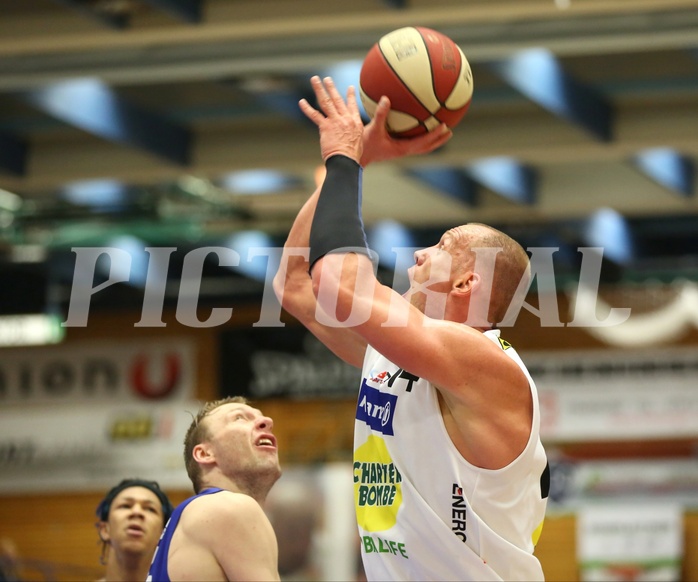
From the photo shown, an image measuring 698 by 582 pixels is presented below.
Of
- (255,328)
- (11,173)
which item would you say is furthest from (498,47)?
(255,328)

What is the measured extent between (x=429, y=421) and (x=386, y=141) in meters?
0.96

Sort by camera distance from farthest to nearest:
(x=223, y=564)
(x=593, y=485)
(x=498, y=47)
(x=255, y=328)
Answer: (x=255, y=328), (x=593, y=485), (x=498, y=47), (x=223, y=564)

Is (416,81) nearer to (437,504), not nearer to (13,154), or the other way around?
(437,504)

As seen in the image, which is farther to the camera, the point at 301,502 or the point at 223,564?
the point at 301,502

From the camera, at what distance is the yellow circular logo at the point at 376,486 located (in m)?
3.35

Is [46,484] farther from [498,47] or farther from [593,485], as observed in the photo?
[498,47]

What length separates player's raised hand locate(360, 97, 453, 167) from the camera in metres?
3.56

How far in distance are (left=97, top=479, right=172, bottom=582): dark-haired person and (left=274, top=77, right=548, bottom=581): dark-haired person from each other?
2.40m

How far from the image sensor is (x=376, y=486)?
11.2ft

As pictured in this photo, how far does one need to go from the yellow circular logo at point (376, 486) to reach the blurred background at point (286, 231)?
2.69 meters

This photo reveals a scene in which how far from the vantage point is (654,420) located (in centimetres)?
1405

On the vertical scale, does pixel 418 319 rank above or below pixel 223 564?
above

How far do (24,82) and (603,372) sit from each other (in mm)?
8947

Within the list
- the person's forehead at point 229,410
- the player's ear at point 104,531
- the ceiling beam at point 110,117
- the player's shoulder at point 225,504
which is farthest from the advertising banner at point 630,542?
the player's shoulder at point 225,504
